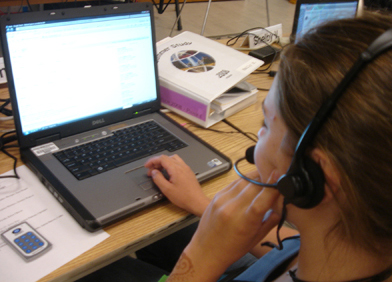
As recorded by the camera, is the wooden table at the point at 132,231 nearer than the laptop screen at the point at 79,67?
Yes

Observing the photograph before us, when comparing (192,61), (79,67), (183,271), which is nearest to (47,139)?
(79,67)

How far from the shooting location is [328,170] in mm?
490

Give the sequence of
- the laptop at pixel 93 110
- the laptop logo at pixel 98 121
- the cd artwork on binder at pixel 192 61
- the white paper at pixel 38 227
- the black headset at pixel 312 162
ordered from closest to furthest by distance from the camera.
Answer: the black headset at pixel 312 162, the white paper at pixel 38 227, the laptop at pixel 93 110, the laptop logo at pixel 98 121, the cd artwork on binder at pixel 192 61

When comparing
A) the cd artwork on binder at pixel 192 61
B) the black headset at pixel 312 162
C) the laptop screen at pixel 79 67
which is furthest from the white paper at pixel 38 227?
the cd artwork on binder at pixel 192 61

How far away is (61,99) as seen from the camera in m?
0.86

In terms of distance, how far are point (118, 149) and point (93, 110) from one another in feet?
0.44

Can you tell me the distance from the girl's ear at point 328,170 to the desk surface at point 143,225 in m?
0.36

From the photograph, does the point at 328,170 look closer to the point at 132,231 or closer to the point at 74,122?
the point at 132,231

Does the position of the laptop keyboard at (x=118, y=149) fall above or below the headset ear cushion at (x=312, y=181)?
below

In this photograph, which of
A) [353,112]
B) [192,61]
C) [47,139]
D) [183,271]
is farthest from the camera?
[192,61]

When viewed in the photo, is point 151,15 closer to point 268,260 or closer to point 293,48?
point 293,48

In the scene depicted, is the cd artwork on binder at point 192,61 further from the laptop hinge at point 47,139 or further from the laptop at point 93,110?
the laptop hinge at point 47,139

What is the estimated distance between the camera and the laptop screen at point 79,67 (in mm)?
793

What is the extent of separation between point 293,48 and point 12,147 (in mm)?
754
